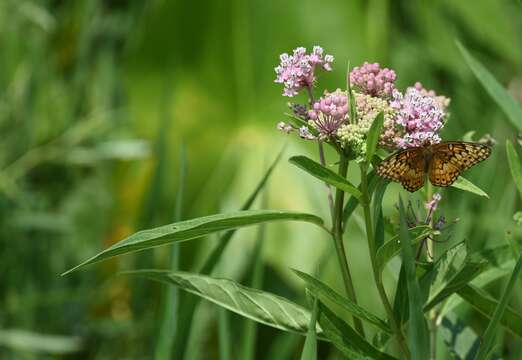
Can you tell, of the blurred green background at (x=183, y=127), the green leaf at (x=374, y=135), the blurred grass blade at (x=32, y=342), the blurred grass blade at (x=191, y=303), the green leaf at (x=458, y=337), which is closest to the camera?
the green leaf at (x=374, y=135)

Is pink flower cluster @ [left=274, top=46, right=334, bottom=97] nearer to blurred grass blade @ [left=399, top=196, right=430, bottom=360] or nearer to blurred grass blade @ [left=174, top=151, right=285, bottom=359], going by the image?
blurred grass blade @ [left=399, top=196, right=430, bottom=360]

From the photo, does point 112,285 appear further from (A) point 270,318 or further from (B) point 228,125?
(A) point 270,318

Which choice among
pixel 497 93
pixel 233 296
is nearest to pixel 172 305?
pixel 233 296

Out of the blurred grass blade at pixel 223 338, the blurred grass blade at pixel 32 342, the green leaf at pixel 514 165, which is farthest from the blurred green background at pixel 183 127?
the green leaf at pixel 514 165

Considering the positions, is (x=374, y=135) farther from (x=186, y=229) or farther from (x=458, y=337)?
(x=458, y=337)

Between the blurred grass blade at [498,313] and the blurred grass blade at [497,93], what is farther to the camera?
the blurred grass blade at [497,93]

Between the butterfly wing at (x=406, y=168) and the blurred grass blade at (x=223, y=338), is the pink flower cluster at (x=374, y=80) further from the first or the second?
the blurred grass blade at (x=223, y=338)

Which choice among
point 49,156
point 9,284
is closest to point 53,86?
point 49,156
